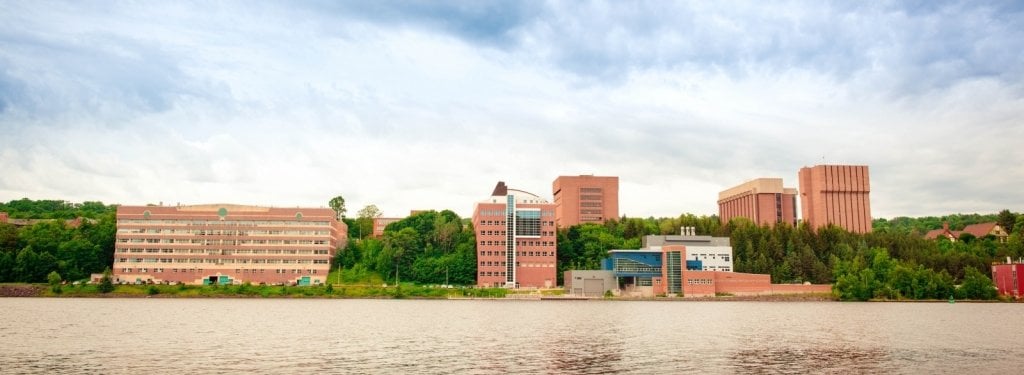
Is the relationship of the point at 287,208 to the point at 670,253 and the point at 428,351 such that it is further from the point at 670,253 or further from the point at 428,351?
the point at 428,351

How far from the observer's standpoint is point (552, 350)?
52312 millimetres

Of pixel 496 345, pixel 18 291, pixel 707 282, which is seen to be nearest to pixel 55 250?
pixel 18 291

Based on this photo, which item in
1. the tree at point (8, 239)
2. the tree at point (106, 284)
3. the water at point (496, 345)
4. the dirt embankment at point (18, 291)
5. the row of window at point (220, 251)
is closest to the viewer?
the water at point (496, 345)

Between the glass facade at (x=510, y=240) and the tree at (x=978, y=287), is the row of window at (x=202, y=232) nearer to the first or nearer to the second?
the glass facade at (x=510, y=240)

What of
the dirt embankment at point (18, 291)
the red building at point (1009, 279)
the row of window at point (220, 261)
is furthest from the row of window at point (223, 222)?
the red building at point (1009, 279)

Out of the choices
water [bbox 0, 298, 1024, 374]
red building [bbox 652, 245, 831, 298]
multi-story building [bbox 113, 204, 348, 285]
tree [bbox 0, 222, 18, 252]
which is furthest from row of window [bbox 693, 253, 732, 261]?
tree [bbox 0, 222, 18, 252]

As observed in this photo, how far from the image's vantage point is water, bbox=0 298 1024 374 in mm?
43250

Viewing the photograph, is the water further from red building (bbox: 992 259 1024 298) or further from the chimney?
the chimney

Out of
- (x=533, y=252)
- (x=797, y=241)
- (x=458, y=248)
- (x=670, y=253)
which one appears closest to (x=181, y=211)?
(x=458, y=248)

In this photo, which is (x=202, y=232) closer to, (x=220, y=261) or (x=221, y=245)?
(x=221, y=245)

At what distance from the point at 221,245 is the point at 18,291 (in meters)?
39.1

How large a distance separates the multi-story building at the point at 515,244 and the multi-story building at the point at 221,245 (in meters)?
35.4

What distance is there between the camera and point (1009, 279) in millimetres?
148625

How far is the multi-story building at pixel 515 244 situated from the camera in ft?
554
